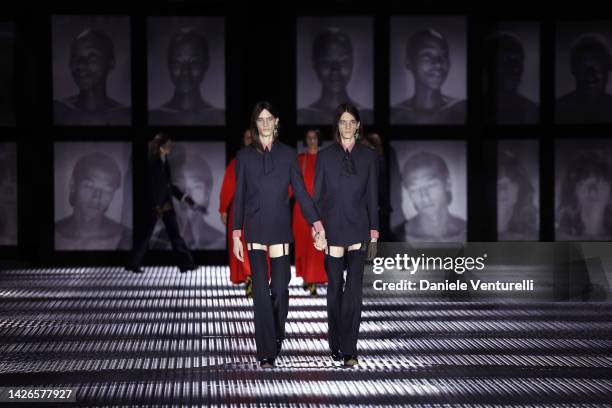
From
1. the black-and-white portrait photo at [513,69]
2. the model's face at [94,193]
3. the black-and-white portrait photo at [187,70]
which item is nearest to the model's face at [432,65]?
the black-and-white portrait photo at [513,69]

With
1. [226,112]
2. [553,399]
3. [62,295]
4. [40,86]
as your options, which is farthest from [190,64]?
[553,399]

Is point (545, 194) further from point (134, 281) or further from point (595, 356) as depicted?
point (595, 356)

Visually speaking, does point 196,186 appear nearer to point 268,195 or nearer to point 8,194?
point 8,194

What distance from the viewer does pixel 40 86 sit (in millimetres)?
18328

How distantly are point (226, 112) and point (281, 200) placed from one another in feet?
31.5

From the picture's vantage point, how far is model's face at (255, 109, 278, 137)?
8945 mm

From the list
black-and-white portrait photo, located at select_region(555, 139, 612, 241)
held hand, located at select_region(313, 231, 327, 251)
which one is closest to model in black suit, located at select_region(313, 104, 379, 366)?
held hand, located at select_region(313, 231, 327, 251)

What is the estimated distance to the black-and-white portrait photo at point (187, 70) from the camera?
60.4 feet

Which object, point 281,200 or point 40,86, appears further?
point 40,86

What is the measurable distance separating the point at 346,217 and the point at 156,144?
329 inches

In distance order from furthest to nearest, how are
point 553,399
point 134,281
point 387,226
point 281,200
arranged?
point 387,226
point 134,281
point 281,200
point 553,399

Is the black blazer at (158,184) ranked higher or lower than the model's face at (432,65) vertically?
lower

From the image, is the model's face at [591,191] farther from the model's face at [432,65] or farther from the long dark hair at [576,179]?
the model's face at [432,65]

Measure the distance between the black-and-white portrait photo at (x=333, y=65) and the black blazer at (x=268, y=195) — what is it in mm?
9519
